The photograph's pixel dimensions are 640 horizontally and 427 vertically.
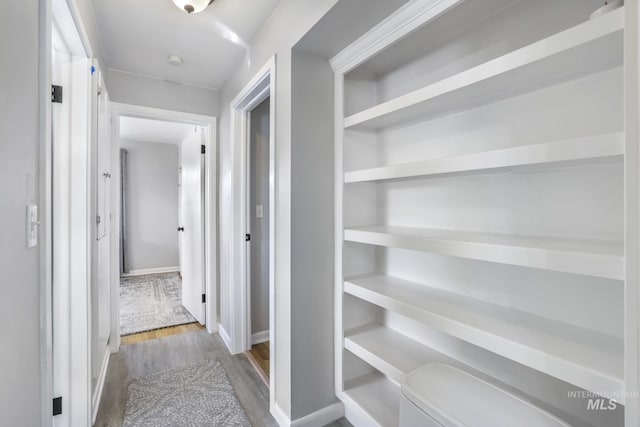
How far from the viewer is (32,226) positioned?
A: 86cm

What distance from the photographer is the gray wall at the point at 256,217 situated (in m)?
2.72

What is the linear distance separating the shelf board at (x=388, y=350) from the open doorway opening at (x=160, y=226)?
203cm

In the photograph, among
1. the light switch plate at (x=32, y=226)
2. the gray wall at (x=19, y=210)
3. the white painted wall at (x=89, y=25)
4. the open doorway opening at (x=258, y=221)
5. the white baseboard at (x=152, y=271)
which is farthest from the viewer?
the white baseboard at (x=152, y=271)

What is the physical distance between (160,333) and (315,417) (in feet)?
6.56

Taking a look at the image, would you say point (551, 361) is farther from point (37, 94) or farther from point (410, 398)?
point (37, 94)

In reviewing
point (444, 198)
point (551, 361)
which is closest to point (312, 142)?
point (444, 198)

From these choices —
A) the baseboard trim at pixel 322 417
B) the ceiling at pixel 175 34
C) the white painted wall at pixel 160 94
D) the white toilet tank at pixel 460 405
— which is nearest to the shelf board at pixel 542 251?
the white toilet tank at pixel 460 405

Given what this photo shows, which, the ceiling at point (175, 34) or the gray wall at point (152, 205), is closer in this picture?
the ceiling at point (175, 34)

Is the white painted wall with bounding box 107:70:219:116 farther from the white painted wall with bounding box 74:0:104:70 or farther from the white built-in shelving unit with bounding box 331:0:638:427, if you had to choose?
the white built-in shelving unit with bounding box 331:0:638:427

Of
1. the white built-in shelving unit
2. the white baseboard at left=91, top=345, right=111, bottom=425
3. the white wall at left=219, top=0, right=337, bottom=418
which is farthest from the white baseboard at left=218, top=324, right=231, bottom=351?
the white built-in shelving unit

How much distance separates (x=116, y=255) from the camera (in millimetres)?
2621

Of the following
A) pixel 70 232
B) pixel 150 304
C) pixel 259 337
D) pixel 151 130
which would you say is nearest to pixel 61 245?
pixel 70 232

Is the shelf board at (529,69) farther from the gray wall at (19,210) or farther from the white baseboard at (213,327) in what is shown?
the white baseboard at (213,327)

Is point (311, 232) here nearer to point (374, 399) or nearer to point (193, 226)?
point (374, 399)
